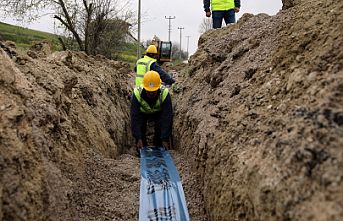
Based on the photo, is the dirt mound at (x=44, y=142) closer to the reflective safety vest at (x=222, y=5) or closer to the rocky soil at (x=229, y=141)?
the rocky soil at (x=229, y=141)

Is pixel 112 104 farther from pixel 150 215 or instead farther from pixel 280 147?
pixel 280 147

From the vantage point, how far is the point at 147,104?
264 inches

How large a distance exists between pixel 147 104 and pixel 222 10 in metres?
3.11

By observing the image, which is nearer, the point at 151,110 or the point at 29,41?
the point at 151,110

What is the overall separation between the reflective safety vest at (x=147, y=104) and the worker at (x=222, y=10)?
269 cm

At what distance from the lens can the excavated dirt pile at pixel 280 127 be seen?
2094 millimetres

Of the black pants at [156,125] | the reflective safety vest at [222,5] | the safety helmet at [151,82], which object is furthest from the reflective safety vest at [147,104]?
the reflective safety vest at [222,5]

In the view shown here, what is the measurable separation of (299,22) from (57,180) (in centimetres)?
293

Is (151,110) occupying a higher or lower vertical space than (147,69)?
lower

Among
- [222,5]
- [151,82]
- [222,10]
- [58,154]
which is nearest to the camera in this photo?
[58,154]

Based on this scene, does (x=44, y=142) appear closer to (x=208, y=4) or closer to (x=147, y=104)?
(x=147, y=104)

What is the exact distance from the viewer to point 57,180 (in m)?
3.37

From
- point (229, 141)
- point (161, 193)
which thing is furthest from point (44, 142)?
point (229, 141)

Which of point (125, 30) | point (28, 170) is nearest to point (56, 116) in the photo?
point (28, 170)
